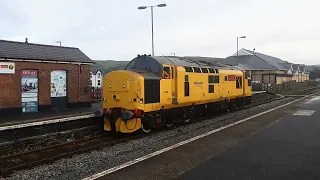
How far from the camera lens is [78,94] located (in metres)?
21.8

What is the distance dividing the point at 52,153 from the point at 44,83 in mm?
10127

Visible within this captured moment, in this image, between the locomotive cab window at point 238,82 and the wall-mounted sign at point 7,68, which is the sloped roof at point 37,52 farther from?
the locomotive cab window at point 238,82

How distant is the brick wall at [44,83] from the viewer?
57.4 ft

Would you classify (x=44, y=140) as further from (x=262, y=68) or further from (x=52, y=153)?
(x=262, y=68)

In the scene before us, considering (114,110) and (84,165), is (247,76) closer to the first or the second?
(114,110)

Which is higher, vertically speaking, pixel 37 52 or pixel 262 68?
pixel 262 68

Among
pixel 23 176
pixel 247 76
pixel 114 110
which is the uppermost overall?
pixel 247 76

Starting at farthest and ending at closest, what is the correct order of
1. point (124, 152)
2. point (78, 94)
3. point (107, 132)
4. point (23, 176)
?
1. point (78, 94)
2. point (107, 132)
3. point (124, 152)
4. point (23, 176)

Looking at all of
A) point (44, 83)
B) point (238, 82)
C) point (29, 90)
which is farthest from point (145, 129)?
point (238, 82)

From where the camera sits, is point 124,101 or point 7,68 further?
point 7,68

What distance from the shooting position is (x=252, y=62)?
3354 inches

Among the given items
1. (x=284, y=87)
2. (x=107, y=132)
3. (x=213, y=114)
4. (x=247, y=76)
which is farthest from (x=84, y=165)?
(x=284, y=87)

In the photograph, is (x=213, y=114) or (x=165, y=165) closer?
(x=165, y=165)

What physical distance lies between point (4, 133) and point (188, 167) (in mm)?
7710
